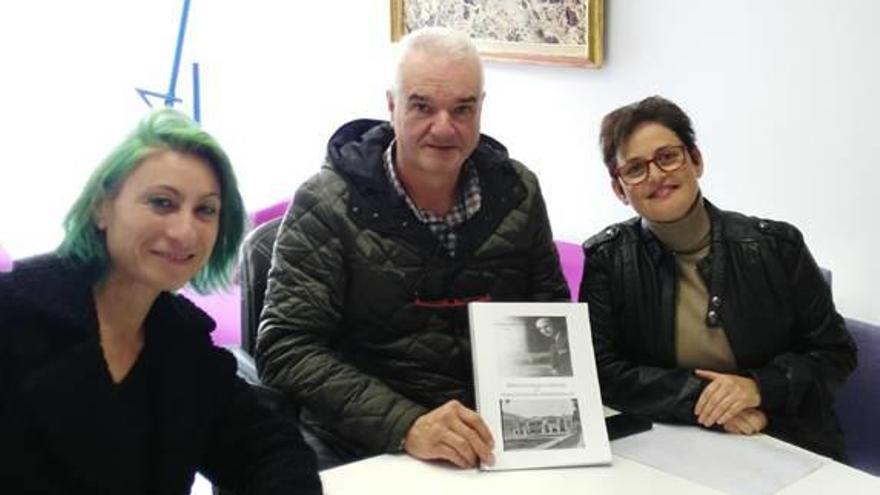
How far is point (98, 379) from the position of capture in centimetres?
134

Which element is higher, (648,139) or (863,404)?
(648,139)

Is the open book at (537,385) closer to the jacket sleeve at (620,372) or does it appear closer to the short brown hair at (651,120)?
the jacket sleeve at (620,372)

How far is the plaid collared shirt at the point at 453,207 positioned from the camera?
6.22ft

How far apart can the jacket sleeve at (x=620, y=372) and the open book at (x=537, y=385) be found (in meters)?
0.22

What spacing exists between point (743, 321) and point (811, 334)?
0.14 metres

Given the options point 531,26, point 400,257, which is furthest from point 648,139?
point 531,26

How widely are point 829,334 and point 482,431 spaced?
0.80 meters

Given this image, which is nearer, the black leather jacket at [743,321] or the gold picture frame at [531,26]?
the black leather jacket at [743,321]

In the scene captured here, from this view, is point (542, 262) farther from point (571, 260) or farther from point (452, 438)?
point (571, 260)

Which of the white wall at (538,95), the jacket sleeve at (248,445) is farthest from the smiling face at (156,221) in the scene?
the jacket sleeve at (248,445)

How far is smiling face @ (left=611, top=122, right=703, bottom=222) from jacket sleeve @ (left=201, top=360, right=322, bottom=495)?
0.83 m

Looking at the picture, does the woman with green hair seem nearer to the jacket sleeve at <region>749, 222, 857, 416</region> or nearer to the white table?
the white table

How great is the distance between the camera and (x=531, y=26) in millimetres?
2998

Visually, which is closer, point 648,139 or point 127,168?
point 127,168
